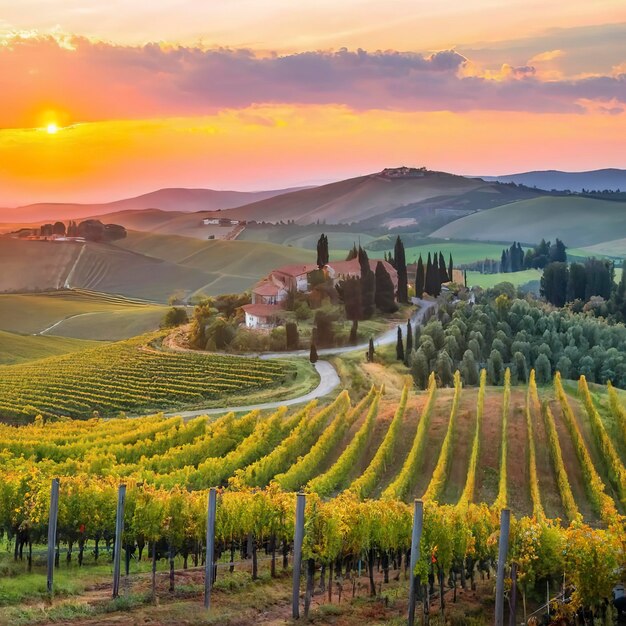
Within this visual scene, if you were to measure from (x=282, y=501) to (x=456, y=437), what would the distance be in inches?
956

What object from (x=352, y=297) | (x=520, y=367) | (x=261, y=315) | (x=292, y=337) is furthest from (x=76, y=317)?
(x=520, y=367)

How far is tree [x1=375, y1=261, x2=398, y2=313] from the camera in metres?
106

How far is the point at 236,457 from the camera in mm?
45844

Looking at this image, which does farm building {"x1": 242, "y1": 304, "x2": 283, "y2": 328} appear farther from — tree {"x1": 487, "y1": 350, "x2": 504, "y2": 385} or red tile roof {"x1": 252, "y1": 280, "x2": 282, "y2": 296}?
tree {"x1": 487, "y1": 350, "x2": 504, "y2": 385}

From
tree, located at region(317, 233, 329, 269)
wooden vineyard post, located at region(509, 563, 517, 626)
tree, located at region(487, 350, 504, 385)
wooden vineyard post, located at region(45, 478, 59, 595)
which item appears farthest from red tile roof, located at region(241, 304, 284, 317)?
wooden vineyard post, located at region(509, 563, 517, 626)

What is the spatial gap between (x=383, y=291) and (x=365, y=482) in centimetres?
6621

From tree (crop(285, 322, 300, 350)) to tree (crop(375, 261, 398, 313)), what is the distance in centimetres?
1515

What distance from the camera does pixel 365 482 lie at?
1608 inches

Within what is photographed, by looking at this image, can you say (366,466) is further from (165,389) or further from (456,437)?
(165,389)

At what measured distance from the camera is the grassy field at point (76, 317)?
12775cm

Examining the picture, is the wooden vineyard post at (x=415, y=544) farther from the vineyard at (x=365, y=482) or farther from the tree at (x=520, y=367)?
the tree at (x=520, y=367)

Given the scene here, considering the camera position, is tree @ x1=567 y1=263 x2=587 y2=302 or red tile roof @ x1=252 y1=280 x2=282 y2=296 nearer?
red tile roof @ x1=252 y1=280 x2=282 y2=296

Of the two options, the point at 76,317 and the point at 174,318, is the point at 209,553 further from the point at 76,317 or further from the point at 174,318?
the point at 76,317

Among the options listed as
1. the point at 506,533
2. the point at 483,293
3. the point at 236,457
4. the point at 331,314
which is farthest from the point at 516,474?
the point at 483,293
